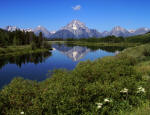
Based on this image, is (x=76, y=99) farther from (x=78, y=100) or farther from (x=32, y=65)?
(x=32, y=65)

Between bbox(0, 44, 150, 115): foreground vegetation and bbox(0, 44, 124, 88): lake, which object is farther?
bbox(0, 44, 124, 88): lake

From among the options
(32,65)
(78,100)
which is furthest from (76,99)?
(32,65)

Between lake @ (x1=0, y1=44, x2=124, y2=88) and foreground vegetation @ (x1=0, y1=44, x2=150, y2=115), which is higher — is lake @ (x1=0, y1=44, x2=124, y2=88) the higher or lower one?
the lower one

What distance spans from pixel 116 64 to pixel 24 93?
929cm

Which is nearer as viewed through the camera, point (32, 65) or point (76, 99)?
point (76, 99)

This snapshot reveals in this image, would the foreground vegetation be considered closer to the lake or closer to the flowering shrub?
the flowering shrub

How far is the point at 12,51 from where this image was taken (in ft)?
289

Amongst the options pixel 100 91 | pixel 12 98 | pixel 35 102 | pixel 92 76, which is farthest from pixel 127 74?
pixel 12 98

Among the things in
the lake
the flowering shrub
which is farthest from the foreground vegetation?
the lake

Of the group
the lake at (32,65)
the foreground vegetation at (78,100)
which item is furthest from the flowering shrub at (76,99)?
the lake at (32,65)

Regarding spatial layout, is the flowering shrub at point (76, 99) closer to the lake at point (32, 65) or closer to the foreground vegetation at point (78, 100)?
the foreground vegetation at point (78, 100)

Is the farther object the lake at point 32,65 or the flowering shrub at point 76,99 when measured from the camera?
the lake at point 32,65

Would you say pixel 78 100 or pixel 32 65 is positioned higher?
pixel 78 100

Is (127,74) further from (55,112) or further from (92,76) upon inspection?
(55,112)
